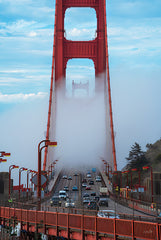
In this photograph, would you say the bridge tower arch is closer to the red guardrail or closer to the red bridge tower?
the red bridge tower

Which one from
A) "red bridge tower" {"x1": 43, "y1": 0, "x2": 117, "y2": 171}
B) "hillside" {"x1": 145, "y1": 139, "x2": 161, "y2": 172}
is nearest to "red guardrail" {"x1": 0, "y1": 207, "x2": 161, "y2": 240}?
"red bridge tower" {"x1": 43, "y1": 0, "x2": 117, "y2": 171}

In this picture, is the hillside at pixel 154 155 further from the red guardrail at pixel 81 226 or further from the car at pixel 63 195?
Answer: the red guardrail at pixel 81 226

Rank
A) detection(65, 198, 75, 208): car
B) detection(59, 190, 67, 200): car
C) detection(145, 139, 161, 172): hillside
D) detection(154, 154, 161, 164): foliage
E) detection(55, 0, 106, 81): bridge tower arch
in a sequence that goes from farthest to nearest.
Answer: detection(154, 154, 161, 164): foliage, detection(145, 139, 161, 172): hillside, detection(55, 0, 106, 81): bridge tower arch, detection(59, 190, 67, 200): car, detection(65, 198, 75, 208): car

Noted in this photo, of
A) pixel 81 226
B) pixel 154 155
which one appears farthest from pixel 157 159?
pixel 81 226

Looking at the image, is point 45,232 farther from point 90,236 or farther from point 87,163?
point 87,163

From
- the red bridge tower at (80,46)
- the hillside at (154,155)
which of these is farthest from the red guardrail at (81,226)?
the hillside at (154,155)
